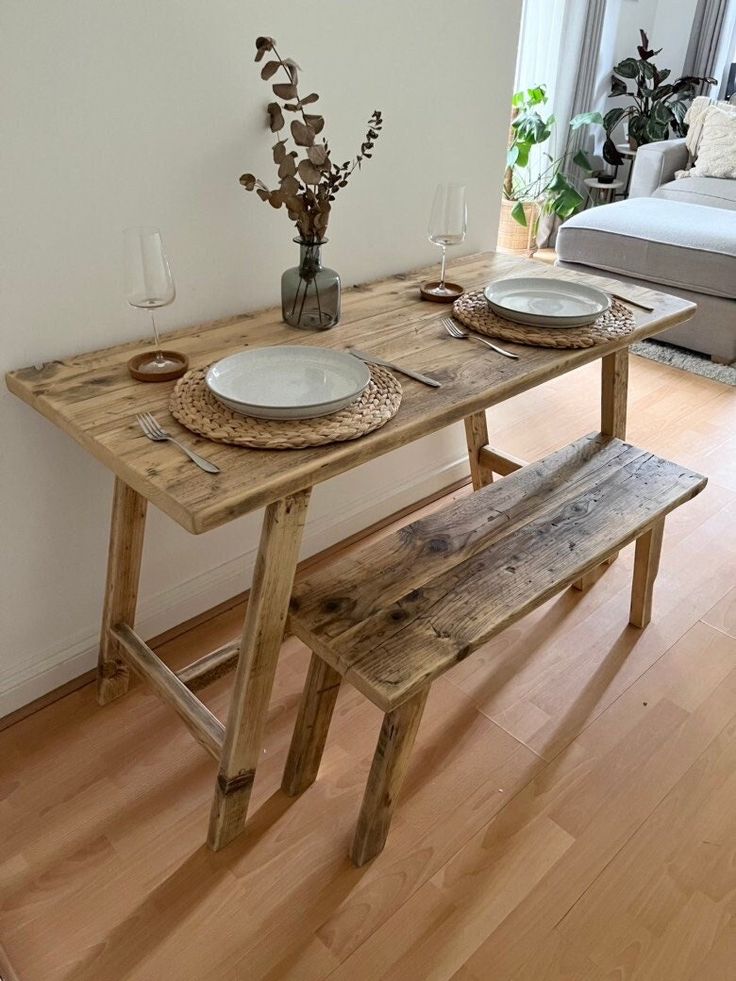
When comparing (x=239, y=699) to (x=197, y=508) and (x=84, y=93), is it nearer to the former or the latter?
(x=197, y=508)

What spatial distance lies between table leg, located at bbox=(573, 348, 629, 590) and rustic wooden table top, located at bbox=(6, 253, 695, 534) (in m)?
0.18

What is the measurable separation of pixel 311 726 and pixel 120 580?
48 centimetres

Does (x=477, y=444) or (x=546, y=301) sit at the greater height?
(x=546, y=301)

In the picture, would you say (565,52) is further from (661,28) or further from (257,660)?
(257,660)

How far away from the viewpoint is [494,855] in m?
1.43

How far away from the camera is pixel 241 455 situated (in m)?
1.15

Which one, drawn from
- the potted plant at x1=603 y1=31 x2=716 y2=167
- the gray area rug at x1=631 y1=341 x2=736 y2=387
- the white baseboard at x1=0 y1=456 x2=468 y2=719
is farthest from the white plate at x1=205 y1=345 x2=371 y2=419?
the potted plant at x1=603 y1=31 x2=716 y2=167

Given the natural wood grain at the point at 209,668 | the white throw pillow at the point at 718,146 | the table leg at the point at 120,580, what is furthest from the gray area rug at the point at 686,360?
the table leg at the point at 120,580

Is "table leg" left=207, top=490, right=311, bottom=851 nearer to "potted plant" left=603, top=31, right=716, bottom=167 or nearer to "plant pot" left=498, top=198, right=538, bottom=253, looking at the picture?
"plant pot" left=498, top=198, right=538, bottom=253

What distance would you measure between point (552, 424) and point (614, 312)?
123cm

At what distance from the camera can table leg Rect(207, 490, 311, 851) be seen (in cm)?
121

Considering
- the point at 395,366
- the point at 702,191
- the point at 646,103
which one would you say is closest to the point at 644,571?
the point at 395,366

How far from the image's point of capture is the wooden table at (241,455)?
1.11m

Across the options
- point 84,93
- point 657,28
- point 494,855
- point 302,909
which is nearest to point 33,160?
point 84,93
